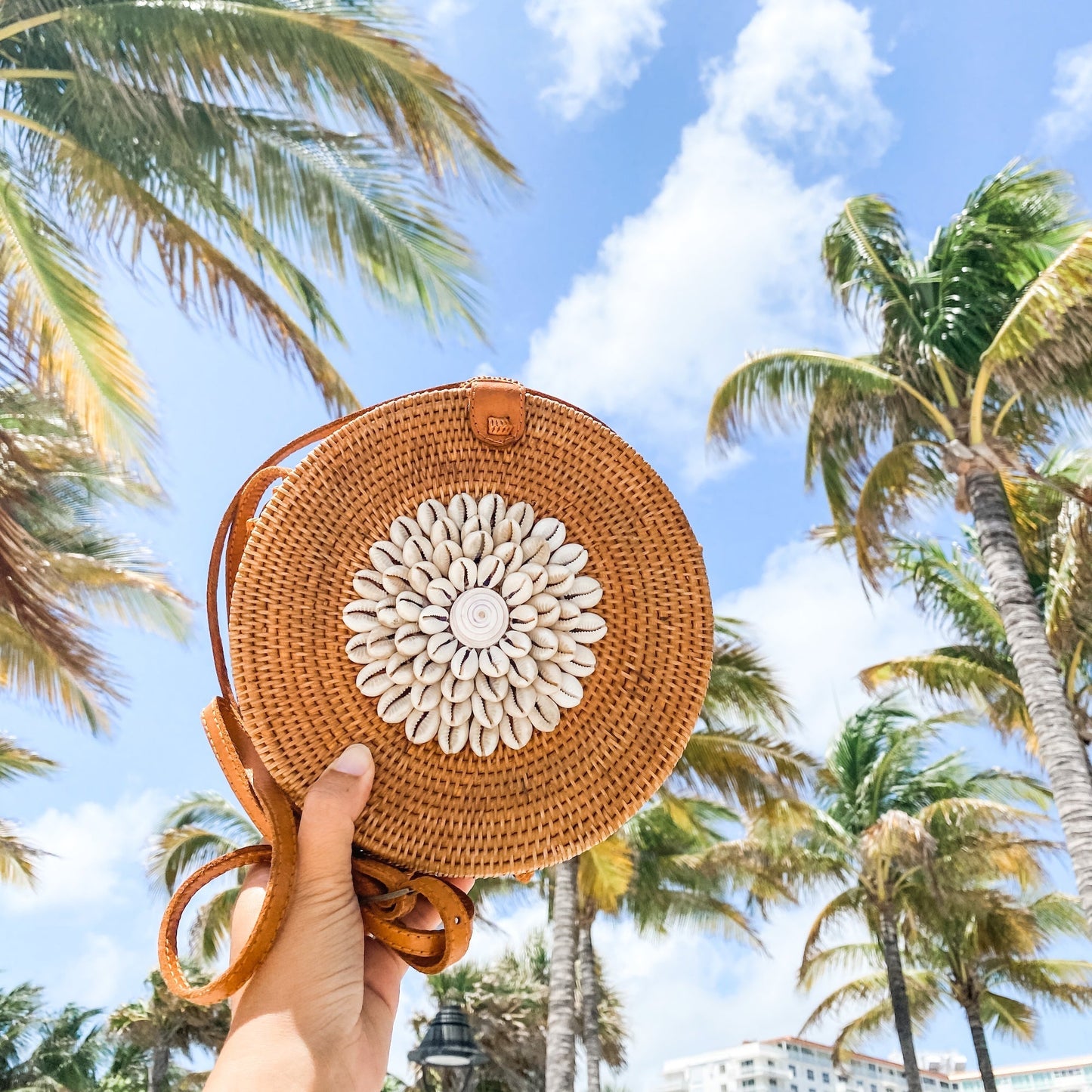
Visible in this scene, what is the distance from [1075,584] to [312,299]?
5.57 meters

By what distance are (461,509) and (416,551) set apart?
2.4 inches

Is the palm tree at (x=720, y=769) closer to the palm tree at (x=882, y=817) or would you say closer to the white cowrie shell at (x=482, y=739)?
the palm tree at (x=882, y=817)

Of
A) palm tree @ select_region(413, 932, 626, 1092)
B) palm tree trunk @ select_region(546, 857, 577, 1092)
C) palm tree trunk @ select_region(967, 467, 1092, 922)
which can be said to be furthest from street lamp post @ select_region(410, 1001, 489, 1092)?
palm tree @ select_region(413, 932, 626, 1092)

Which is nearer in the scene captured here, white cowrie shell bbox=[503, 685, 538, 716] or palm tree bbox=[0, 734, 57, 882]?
white cowrie shell bbox=[503, 685, 538, 716]

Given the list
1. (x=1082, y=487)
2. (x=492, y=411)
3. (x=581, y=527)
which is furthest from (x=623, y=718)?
(x=1082, y=487)

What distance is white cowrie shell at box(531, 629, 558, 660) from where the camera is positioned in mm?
964

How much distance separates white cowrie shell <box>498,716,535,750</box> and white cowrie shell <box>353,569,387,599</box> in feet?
0.56

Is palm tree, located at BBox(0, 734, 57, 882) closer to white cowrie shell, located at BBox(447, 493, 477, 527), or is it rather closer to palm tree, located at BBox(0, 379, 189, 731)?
palm tree, located at BBox(0, 379, 189, 731)

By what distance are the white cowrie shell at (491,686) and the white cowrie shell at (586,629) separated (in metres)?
0.08

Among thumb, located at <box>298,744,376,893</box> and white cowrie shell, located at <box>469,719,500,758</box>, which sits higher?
white cowrie shell, located at <box>469,719,500,758</box>

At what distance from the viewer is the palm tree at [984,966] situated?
1307 cm

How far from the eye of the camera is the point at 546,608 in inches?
38.0

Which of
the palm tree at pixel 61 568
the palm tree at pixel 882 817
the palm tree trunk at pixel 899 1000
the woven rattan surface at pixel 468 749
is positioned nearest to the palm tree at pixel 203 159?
the palm tree at pixel 61 568

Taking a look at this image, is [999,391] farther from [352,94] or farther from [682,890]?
[682,890]
